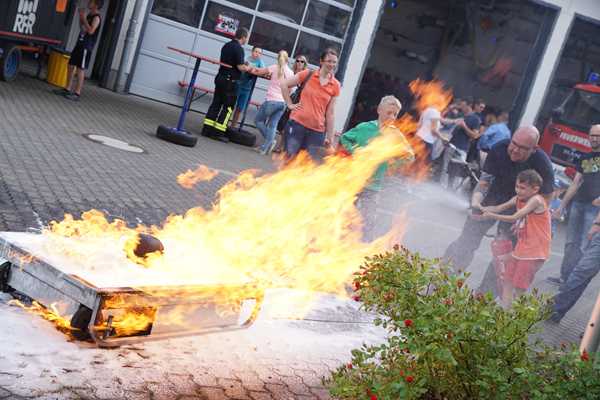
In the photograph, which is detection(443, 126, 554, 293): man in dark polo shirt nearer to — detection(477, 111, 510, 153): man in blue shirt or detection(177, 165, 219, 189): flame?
detection(177, 165, 219, 189): flame

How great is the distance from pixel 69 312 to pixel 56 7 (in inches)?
500

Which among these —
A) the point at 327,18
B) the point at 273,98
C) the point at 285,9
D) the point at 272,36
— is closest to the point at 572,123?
the point at 327,18

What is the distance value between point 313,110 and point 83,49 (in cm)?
655

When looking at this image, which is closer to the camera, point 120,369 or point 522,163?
point 120,369

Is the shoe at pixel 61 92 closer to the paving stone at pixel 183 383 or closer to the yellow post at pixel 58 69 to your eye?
the yellow post at pixel 58 69

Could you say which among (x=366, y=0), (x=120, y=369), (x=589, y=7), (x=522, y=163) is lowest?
(x=120, y=369)

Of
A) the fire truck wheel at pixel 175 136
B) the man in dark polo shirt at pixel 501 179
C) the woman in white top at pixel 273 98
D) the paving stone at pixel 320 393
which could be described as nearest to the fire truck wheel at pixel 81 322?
the paving stone at pixel 320 393

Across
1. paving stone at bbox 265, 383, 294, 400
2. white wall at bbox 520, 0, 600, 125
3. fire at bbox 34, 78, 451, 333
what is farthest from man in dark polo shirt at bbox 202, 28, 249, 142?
paving stone at bbox 265, 383, 294, 400

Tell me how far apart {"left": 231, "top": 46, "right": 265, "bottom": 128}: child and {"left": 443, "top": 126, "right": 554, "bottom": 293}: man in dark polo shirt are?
758 cm

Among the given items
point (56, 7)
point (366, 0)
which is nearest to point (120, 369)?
point (56, 7)

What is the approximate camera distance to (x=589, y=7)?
20750 mm

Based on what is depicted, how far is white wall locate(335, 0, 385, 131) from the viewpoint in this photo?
19266mm

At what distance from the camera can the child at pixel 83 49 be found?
48.0ft

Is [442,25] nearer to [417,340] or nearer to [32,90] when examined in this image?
[32,90]
